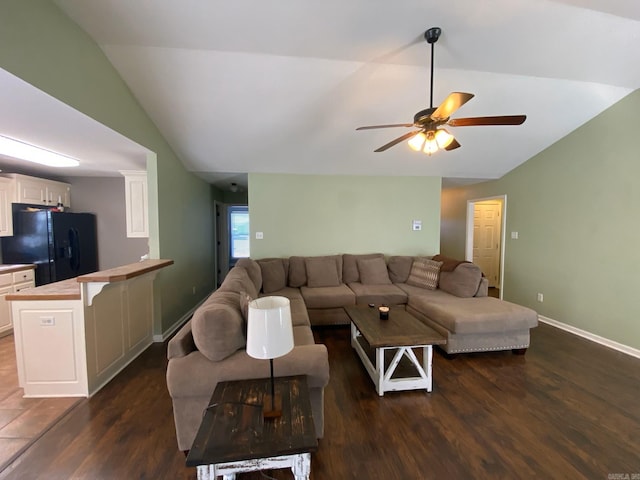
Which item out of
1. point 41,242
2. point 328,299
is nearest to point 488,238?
point 328,299

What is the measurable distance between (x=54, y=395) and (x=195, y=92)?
117 inches

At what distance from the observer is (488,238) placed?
599 centimetres

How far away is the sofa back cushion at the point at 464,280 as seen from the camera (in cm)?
344

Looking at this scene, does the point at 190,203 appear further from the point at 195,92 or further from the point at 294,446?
the point at 294,446

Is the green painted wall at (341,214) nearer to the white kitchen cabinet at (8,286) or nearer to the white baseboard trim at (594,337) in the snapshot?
the white baseboard trim at (594,337)

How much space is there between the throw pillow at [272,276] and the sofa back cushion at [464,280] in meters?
2.39

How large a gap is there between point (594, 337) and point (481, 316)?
1834 millimetres

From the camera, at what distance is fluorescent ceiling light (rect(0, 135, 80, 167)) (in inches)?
99.1

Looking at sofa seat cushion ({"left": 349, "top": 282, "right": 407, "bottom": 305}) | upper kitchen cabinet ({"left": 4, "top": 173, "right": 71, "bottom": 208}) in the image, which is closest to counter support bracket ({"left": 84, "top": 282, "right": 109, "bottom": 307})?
upper kitchen cabinet ({"left": 4, "top": 173, "right": 71, "bottom": 208})

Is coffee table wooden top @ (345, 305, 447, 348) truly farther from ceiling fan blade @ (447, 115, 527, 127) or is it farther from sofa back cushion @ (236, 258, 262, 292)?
ceiling fan blade @ (447, 115, 527, 127)

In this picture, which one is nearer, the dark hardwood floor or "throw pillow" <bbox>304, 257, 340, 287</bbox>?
the dark hardwood floor

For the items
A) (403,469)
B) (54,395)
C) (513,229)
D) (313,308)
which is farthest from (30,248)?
(513,229)

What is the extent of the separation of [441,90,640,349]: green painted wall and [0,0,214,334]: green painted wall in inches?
210

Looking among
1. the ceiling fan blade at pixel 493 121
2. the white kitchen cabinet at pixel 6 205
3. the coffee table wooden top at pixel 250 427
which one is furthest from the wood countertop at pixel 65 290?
the ceiling fan blade at pixel 493 121
